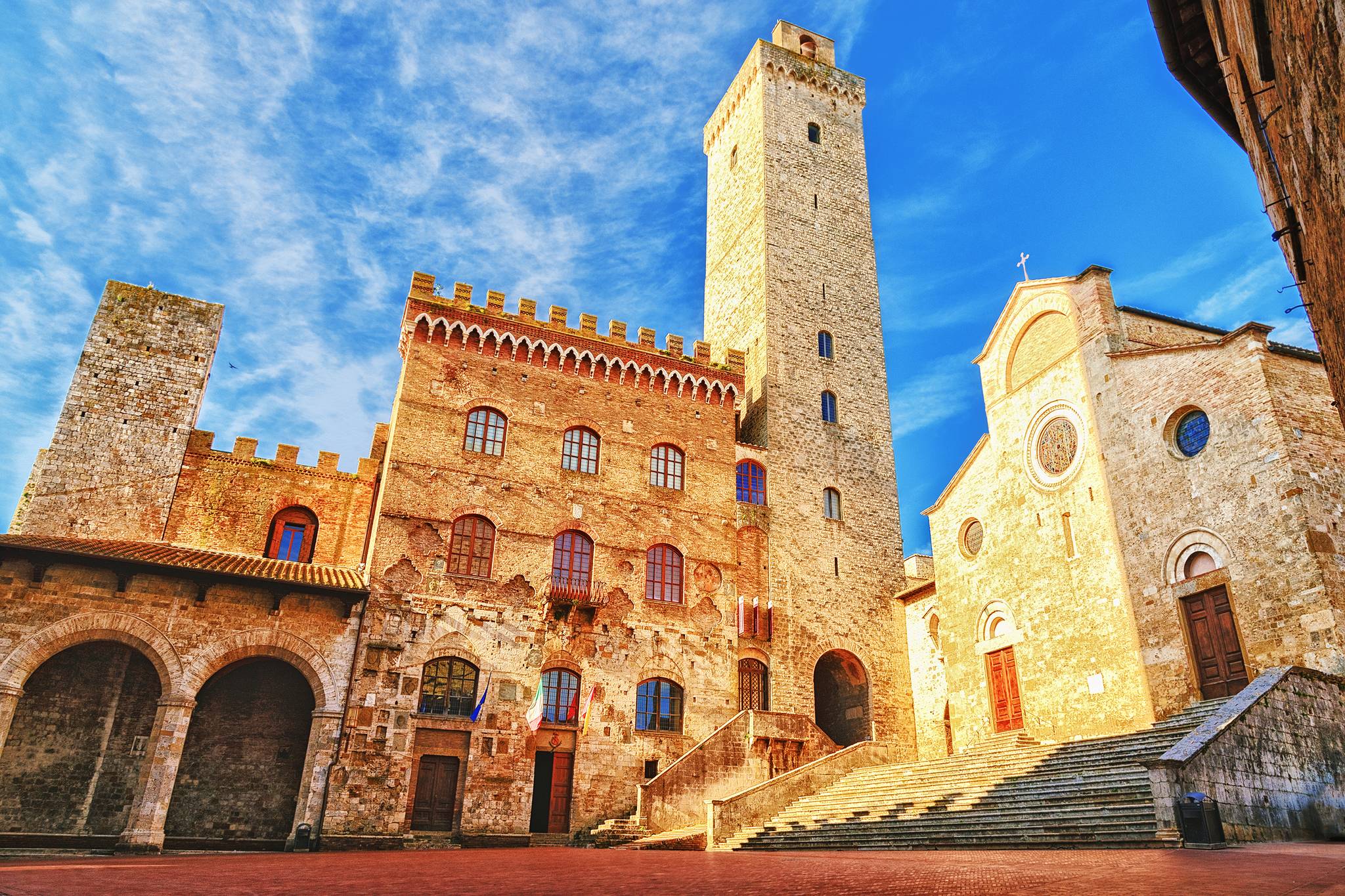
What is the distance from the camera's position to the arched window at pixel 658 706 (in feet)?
70.7

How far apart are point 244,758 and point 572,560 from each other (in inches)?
352

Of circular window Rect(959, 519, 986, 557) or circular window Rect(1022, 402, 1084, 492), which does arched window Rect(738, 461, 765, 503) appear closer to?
circular window Rect(959, 519, 986, 557)

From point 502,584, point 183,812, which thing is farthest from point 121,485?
point 502,584

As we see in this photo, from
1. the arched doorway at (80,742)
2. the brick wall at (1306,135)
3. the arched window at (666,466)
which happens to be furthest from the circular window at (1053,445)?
the arched doorway at (80,742)

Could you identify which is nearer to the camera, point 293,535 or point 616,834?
point 616,834

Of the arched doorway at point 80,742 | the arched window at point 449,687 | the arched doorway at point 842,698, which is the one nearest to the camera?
the arched doorway at point 80,742

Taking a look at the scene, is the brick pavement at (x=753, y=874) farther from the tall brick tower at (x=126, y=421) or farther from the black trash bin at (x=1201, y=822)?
the tall brick tower at (x=126, y=421)

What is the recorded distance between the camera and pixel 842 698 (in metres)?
26.0

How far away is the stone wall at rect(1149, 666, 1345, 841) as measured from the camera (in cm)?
1193

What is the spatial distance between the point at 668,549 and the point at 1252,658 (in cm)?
1366

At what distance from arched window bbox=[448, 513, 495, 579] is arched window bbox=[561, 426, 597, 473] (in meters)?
2.92

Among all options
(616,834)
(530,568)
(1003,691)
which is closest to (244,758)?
(530,568)

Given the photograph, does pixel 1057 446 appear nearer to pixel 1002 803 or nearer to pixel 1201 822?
pixel 1002 803

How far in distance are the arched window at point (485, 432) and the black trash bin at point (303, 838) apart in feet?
31.4
